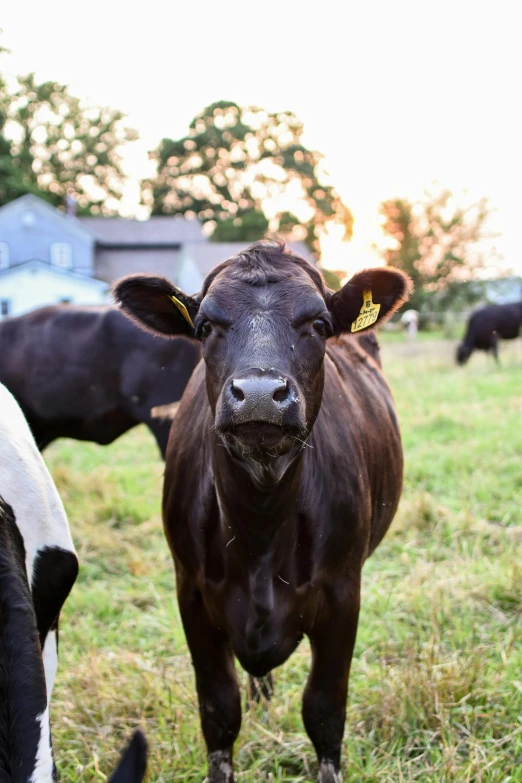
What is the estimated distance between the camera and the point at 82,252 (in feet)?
135

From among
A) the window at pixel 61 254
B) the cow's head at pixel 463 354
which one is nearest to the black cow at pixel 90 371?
the cow's head at pixel 463 354

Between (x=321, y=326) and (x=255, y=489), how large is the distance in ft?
1.88

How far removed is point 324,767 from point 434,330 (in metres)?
34.9

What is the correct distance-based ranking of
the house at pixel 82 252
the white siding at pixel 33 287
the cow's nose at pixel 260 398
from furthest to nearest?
the house at pixel 82 252 < the white siding at pixel 33 287 < the cow's nose at pixel 260 398

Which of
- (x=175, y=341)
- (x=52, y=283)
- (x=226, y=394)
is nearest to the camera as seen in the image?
(x=226, y=394)

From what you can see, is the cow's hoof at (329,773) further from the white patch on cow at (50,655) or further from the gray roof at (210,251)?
the gray roof at (210,251)

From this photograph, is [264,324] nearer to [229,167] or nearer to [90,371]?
[90,371]

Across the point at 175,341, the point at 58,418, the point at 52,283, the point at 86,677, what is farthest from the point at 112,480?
the point at 52,283

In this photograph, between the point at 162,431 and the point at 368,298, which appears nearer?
the point at 368,298

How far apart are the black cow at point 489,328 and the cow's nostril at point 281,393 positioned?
18.0 metres

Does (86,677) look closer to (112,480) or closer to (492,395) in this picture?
(112,480)

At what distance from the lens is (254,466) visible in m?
2.36

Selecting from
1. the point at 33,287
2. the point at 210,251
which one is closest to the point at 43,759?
the point at 33,287

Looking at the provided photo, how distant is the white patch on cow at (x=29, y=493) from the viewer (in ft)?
7.46
